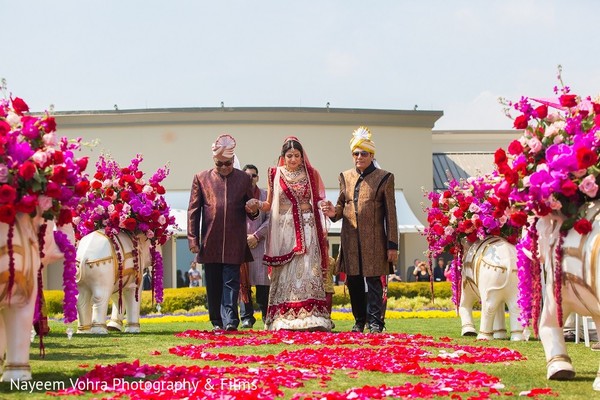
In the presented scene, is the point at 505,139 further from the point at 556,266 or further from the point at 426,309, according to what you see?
the point at 556,266

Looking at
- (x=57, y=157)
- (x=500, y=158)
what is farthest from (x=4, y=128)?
(x=500, y=158)

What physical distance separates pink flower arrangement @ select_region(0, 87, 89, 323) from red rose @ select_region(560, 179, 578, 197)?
3.20 metres

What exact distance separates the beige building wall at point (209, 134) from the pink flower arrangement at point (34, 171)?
87.9 ft

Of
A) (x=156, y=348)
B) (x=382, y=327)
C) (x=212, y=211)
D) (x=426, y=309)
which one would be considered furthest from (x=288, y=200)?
(x=426, y=309)

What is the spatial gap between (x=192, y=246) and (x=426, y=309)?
1085cm

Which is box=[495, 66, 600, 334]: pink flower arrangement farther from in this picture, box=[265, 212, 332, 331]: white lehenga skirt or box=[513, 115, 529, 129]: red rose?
box=[265, 212, 332, 331]: white lehenga skirt

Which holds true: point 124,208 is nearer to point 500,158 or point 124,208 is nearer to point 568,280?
point 500,158

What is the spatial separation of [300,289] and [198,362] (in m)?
4.03

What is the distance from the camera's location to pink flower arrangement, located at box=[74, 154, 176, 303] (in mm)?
12062

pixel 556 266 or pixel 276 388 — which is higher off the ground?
pixel 556 266

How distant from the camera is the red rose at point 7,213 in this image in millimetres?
6032

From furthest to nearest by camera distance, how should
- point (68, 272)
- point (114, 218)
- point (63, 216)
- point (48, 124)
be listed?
point (114, 218), point (68, 272), point (63, 216), point (48, 124)

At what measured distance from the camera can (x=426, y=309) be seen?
2175cm

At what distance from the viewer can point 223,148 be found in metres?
11.9
